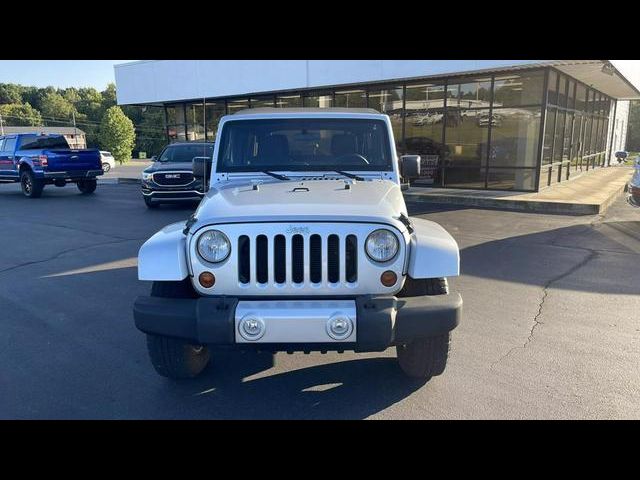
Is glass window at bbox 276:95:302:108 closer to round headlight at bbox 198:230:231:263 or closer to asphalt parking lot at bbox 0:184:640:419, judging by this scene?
asphalt parking lot at bbox 0:184:640:419

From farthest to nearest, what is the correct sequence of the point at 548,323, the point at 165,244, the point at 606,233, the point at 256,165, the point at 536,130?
the point at 536,130 → the point at 606,233 → the point at 548,323 → the point at 256,165 → the point at 165,244

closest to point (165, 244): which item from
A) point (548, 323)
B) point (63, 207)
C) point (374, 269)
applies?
point (374, 269)

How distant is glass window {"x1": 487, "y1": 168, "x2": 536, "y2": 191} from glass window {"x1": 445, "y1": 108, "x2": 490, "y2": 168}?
522mm

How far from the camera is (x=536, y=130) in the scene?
42.1 feet

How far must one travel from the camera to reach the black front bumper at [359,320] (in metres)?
2.70

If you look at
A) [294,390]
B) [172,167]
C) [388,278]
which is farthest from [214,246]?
[172,167]

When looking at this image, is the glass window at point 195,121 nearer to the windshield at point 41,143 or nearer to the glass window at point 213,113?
the glass window at point 213,113

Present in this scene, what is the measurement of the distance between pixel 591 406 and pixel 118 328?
4010 mm

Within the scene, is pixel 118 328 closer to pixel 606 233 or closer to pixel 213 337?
pixel 213 337

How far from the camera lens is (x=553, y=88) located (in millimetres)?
13398

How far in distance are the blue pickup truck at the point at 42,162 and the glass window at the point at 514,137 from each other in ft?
41.5

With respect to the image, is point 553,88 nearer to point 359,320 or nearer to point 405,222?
point 405,222

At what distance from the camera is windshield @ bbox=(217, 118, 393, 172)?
4234 millimetres

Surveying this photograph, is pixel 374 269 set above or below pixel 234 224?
below
